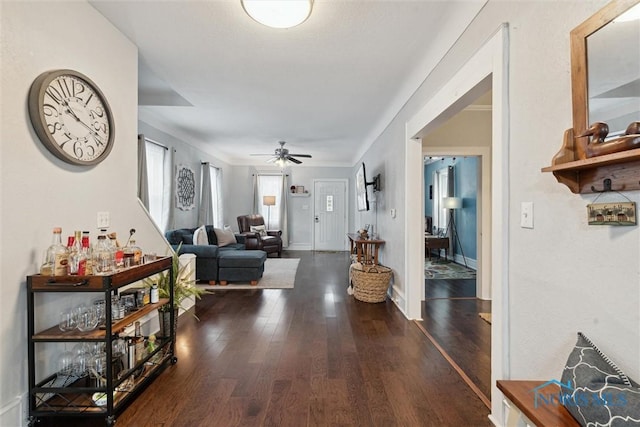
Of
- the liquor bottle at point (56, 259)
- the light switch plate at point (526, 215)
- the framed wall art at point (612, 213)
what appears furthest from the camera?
the liquor bottle at point (56, 259)

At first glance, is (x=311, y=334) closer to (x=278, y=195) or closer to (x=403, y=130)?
(x=403, y=130)

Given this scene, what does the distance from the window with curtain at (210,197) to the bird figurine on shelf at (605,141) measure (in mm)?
6264

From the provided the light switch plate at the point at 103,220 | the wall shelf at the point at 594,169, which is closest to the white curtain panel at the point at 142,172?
the light switch plate at the point at 103,220

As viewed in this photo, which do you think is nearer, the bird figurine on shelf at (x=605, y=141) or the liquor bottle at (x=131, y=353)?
the bird figurine on shelf at (x=605, y=141)

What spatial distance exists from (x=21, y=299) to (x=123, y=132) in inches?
53.7

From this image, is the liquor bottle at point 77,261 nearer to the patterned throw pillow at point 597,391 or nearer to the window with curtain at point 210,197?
the patterned throw pillow at point 597,391

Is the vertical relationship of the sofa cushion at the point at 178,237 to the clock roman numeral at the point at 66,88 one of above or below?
below

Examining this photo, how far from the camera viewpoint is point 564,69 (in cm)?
120

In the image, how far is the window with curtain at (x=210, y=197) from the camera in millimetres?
6281

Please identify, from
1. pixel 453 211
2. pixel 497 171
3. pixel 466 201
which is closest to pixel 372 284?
pixel 497 171

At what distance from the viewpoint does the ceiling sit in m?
2.05

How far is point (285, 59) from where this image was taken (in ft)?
8.78

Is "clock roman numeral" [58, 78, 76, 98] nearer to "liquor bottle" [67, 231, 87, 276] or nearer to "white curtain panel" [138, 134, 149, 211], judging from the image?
"liquor bottle" [67, 231, 87, 276]

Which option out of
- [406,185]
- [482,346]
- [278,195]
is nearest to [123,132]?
[406,185]
